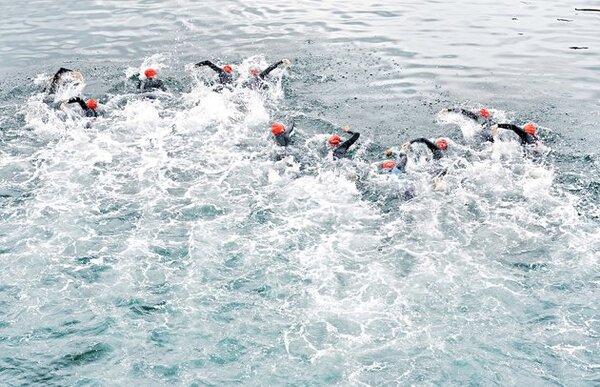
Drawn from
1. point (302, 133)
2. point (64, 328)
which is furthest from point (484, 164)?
point (64, 328)

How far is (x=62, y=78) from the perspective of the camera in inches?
912

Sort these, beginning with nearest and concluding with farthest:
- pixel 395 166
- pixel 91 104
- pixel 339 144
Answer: pixel 395 166, pixel 339 144, pixel 91 104

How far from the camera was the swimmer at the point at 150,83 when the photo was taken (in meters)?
21.9

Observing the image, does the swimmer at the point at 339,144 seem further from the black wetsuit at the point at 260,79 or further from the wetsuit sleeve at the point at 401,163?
the black wetsuit at the point at 260,79

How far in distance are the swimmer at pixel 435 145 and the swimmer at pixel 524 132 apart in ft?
5.50

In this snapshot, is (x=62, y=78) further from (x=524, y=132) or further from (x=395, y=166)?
(x=524, y=132)

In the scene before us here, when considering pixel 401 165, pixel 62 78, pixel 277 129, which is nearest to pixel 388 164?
pixel 401 165

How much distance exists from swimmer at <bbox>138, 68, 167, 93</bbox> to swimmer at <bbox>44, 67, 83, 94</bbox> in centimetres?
256

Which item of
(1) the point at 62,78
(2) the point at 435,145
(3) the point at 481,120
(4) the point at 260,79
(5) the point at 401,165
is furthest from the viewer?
(1) the point at 62,78

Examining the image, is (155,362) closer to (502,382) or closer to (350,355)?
(350,355)

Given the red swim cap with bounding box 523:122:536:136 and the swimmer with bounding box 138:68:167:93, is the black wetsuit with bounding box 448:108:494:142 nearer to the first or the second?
the red swim cap with bounding box 523:122:536:136

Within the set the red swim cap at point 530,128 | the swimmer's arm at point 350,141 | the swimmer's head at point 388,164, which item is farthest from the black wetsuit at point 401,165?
the red swim cap at point 530,128

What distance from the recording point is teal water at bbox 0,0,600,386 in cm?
1156

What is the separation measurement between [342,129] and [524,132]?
19.5 feet
